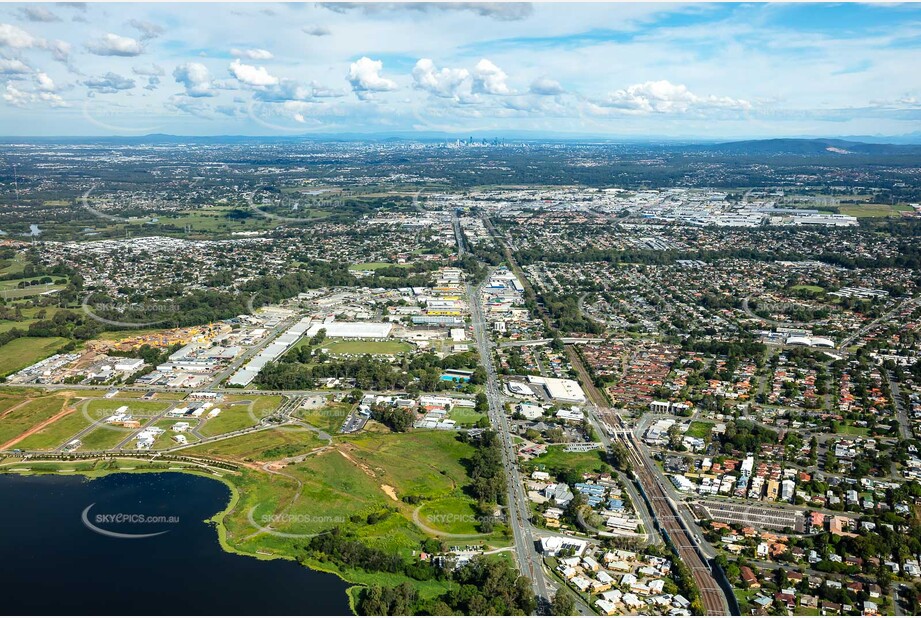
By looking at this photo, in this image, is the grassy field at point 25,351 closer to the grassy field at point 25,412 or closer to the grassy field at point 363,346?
the grassy field at point 25,412

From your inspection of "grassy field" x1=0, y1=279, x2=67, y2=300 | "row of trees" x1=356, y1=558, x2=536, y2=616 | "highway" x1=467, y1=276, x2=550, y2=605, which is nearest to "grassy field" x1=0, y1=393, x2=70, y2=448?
"row of trees" x1=356, y1=558, x2=536, y2=616

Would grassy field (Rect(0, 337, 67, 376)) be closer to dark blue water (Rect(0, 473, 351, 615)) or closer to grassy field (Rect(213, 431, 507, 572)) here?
dark blue water (Rect(0, 473, 351, 615))

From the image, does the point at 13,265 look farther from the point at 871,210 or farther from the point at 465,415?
the point at 871,210

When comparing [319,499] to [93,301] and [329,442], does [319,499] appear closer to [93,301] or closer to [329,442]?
[329,442]

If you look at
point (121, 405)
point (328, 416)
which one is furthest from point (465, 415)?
point (121, 405)

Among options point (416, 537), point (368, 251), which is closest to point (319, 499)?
point (416, 537)

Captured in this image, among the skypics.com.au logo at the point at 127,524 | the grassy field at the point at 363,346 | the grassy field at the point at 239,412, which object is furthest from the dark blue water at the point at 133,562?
the grassy field at the point at 363,346
